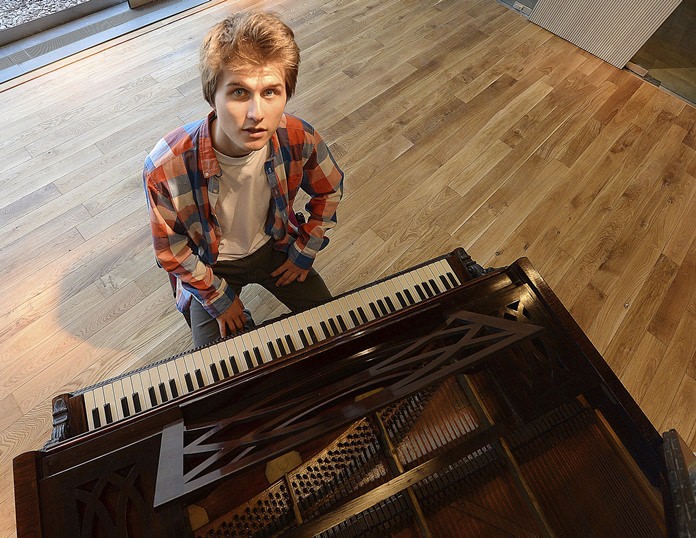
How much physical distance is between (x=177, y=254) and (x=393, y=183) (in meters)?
1.53

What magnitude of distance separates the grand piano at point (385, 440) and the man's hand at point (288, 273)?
0.31 meters

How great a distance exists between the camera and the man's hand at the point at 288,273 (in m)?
1.52

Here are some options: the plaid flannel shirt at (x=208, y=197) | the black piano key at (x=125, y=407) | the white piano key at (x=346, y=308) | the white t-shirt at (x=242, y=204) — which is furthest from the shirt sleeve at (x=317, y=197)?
the black piano key at (x=125, y=407)

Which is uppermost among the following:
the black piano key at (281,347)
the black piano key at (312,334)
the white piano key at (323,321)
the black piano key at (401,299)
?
the black piano key at (401,299)

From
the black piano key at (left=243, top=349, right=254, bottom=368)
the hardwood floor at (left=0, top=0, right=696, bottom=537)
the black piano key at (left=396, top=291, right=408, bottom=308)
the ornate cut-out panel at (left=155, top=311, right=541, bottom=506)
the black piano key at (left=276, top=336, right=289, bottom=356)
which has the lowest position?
the hardwood floor at (left=0, top=0, right=696, bottom=537)

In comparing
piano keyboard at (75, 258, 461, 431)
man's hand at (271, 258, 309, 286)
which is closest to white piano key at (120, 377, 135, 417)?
piano keyboard at (75, 258, 461, 431)

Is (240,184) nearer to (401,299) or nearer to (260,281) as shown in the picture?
(260,281)

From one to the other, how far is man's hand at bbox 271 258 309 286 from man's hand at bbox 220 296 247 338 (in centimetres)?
18

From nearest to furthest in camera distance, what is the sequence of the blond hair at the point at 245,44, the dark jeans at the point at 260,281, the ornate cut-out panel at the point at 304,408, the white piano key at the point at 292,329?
the ornate cut-out panel at the point at 304,408
the blond hair at the point at 245,44
the white piano key at the point at 292,329
the dark jeans at the point at 260,281

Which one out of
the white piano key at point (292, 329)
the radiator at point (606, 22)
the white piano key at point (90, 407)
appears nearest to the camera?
the white piano key at point (90, 407)

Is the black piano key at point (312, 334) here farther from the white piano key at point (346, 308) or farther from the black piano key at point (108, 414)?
the black piano key at point (108, 414)

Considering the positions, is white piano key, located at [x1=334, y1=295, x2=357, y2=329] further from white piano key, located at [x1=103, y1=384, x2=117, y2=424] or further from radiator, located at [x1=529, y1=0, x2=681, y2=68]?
radiator, located at [x1=529, y1=0, x2=681, y2=68]

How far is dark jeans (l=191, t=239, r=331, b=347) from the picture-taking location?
1472 millimetres

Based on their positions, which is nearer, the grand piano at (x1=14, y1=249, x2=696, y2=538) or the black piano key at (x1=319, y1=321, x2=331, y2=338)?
the grand piano at (x1=14, y1=249, x2=696, y2=538)
